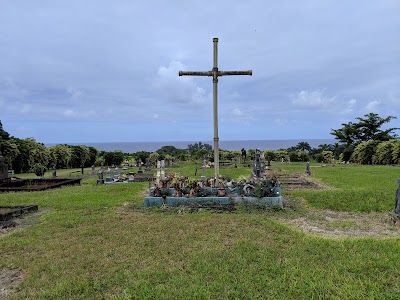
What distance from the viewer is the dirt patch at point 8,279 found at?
381cm

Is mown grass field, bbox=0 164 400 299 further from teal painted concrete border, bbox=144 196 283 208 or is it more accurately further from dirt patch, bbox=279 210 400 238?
teal painted concrete border, bbox=144 196 283 208

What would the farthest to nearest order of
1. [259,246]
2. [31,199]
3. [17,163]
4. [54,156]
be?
[54,156], [17,163], [31,199], [259,246]

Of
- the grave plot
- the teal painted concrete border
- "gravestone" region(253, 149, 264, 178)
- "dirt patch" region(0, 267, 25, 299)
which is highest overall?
"gravestone" region(253, 149, 264, 178)

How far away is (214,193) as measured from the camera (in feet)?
29.4

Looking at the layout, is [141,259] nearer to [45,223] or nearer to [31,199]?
[45,223]

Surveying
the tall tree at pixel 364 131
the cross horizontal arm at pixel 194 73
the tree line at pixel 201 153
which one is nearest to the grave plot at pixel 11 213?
the cross horizontal arm at pixel 194 73

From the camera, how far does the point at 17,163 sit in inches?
966

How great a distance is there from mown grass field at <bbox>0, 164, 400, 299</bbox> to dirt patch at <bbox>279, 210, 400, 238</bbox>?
0.53 metres

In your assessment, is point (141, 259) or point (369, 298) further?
point (141, 259)

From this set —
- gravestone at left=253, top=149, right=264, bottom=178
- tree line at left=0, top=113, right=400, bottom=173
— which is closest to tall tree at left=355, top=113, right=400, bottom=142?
tree line at left=0, top=113, right=400, bottom=173

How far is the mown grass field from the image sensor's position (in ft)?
11.7

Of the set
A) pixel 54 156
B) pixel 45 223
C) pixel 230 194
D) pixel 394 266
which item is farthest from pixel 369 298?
pixel 54 156

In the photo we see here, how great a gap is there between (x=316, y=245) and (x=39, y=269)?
3974mm

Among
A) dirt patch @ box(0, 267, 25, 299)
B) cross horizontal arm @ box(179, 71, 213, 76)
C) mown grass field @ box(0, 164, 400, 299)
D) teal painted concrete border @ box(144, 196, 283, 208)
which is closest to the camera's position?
mown grass field @ box(0, 164, 400, 299)
